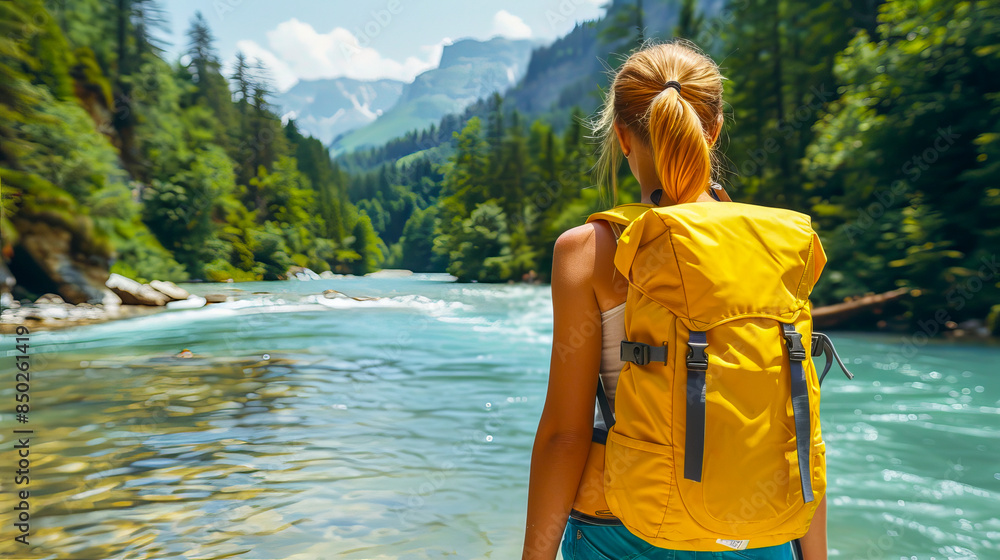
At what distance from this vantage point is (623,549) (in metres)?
0.91

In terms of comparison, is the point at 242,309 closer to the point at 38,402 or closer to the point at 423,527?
the point at 38,402

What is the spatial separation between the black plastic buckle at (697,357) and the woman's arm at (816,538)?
43cm

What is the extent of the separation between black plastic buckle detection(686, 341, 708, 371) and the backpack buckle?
0.13 m

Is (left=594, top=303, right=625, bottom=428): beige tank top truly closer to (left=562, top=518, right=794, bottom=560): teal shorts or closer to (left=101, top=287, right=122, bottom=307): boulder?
(left=562, top=518, right=794, bottom=560): teal shorts

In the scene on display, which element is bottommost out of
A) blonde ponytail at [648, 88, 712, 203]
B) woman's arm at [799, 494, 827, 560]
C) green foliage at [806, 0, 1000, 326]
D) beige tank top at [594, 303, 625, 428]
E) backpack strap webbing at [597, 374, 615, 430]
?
woman's arm at [799, 494, 827, 560]

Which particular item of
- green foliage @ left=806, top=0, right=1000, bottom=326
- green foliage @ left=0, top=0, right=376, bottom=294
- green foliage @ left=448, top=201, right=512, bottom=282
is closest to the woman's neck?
green foliage @ left=806, top=0, right=1000, bottom=326

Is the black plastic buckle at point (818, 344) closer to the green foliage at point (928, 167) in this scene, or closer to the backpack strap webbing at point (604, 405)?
the backpack strap webbing at point (604, 405)

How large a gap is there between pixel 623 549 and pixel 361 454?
3.82 meters

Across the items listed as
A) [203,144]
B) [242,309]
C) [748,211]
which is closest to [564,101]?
[203,144]

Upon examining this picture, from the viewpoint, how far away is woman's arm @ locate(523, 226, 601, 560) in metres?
0.92

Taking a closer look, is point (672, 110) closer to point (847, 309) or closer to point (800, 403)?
point (800, 403)

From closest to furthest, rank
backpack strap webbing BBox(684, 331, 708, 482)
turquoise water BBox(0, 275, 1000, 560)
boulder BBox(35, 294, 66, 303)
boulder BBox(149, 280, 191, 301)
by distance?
backpack strap webbing BBox(684, 331, 708, 482), turquoise water BBox(0, 275, 1000, 560), boulder BBox(35, 294, 66, 303), boulder BBox(149, 280, 191, 301)

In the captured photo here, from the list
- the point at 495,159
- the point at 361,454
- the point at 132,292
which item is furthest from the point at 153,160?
the point at 361,454

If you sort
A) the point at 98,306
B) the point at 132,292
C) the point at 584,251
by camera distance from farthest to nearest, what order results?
the point at 132,292 < the point at 98,306 < the point at 584,251
